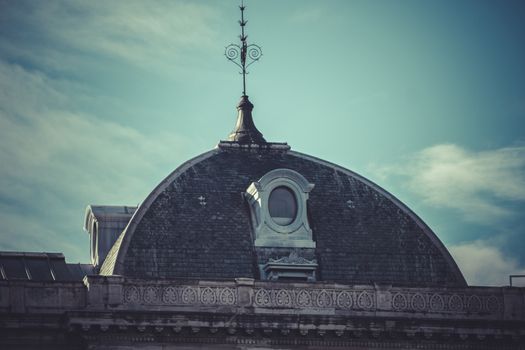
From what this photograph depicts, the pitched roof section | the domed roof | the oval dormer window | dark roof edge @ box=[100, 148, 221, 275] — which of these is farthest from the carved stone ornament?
the pitched roof section

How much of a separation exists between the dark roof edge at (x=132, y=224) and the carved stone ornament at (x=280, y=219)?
9.05 ft

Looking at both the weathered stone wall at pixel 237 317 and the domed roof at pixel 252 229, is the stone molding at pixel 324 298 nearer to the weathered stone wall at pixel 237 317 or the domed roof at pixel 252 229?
the weathered stone wall at pixel 237 317

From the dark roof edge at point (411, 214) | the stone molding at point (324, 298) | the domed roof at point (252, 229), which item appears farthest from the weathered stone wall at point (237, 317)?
the dark roof edge at point (411, 214)

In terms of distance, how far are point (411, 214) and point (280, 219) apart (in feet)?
17.4

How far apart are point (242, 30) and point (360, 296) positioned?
12.9 m

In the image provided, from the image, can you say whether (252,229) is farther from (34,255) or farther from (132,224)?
(34,255)

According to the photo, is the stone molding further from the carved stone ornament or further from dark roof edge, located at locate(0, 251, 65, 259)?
dark roof edge, located at locate(0, 251, 65, 259)

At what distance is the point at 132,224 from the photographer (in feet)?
233

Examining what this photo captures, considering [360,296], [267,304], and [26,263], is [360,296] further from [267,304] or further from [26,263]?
[26,263]

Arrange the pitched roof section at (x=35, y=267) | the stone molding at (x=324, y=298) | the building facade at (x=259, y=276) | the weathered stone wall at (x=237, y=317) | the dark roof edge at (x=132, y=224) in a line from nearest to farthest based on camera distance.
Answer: the weathered stone wall at (x=237, y=317), the building facade at (x=259, y=276), the stone molding at (x=324, y=298), the dark roof edge at (x=132, y=224), the pitched roof section at (x=35, y=267)

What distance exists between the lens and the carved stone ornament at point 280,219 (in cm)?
7147

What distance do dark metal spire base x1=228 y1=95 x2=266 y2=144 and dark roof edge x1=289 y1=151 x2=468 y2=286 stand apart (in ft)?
5.01

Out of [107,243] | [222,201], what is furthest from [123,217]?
[222,201]

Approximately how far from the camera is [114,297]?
2648 inches
